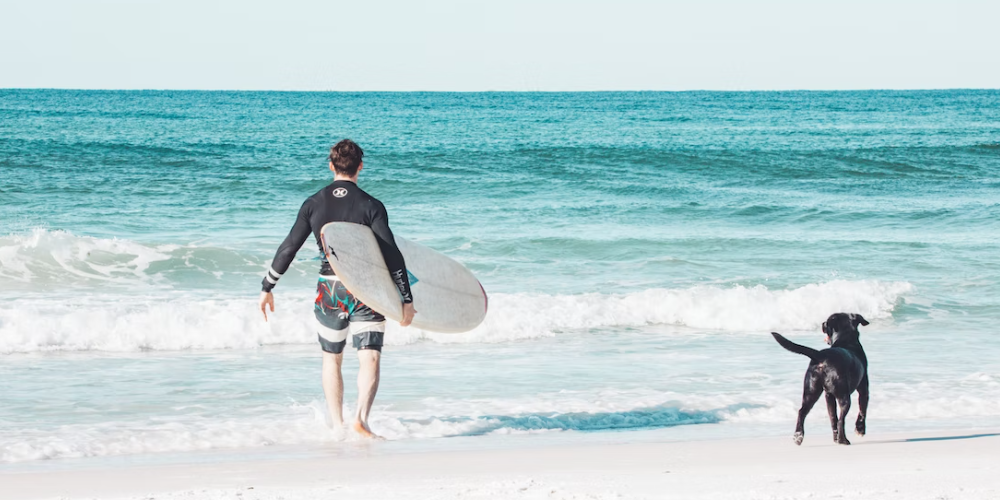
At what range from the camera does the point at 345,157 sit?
476 cm

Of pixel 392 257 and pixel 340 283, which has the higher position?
pixel 392 257

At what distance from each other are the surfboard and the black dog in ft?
6.03

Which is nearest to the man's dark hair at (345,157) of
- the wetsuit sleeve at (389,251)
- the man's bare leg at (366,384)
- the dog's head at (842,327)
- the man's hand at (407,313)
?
the wetsuit sleeve at (389,251)

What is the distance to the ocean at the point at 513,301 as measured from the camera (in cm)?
589

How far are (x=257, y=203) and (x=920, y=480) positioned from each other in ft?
47.9

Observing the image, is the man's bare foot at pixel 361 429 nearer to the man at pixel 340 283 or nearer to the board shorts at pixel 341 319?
the man at pixel 340 283

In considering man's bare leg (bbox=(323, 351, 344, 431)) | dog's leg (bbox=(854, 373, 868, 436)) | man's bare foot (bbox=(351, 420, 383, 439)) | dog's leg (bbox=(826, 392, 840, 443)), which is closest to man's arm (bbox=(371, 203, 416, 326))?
man's bare leg (bbox=(323, 351, 344, 431))

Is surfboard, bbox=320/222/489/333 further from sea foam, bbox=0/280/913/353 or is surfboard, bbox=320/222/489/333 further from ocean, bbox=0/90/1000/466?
sea foam, bbox=0/280/913/353

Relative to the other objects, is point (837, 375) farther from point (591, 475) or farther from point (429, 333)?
point (429, 333)

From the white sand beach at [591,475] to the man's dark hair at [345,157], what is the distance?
4.65 ft

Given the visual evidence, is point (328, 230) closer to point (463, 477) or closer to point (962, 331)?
point (463, 477)

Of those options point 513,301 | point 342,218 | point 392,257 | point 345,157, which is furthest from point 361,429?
point 513,301

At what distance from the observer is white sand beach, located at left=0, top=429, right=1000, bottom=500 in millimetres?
3836

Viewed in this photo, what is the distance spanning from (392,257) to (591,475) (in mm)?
1451
